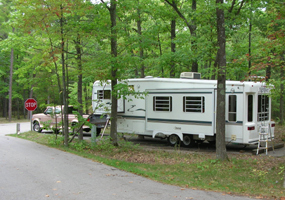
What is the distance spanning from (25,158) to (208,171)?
5964 millimetres

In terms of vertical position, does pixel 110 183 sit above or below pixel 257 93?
below

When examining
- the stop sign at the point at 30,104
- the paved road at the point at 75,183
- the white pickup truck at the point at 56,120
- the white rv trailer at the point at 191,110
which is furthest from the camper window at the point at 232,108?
the stop sign at the point at 30,104

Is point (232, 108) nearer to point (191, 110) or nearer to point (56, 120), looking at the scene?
point (191, 110)

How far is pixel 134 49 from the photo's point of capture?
1201 cm

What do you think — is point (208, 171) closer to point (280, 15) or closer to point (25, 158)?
point (280, 15)

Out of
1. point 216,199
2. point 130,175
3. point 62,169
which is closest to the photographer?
point 216,199

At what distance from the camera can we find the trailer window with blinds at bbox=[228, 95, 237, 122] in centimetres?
1155

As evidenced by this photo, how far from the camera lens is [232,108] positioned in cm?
1162

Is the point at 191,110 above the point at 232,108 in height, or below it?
below

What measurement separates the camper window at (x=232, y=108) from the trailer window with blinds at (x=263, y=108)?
1.09m

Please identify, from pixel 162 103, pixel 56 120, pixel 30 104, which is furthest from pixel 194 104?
pixel 30 104

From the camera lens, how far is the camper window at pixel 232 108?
11.6m

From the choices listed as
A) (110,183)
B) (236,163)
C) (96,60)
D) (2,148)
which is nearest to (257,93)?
(236,163)

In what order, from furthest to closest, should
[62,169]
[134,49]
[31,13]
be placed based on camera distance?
[134,49] → [31,13] → [62,169]
